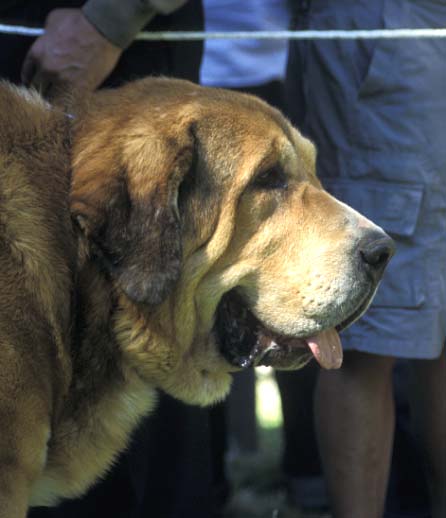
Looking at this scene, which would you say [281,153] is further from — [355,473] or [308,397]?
[308,397]

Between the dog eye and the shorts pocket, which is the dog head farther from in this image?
the shorts pocket

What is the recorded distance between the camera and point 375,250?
3195 millimetres

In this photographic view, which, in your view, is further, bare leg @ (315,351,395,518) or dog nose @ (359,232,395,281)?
bare leg @ (315,351,395,518)

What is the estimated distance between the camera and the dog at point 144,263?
9.84ft

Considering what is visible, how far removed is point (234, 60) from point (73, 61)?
1255mm

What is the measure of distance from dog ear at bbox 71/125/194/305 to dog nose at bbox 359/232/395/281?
1.66ft

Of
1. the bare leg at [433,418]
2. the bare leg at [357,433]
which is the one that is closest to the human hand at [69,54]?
the bare leg at [357,433]

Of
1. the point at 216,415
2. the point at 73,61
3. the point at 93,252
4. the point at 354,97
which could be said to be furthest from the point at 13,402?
the point at 216,415

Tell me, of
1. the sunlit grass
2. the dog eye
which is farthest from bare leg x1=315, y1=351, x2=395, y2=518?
the sunlit grass

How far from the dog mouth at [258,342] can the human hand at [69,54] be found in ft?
3.08

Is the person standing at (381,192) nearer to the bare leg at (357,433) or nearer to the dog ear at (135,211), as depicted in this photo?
the bare leg at (357,433)

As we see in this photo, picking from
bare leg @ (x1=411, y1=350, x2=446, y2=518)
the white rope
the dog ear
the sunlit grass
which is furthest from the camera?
the sunlit grass

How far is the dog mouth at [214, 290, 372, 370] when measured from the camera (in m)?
3.34

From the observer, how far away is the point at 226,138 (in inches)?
126
